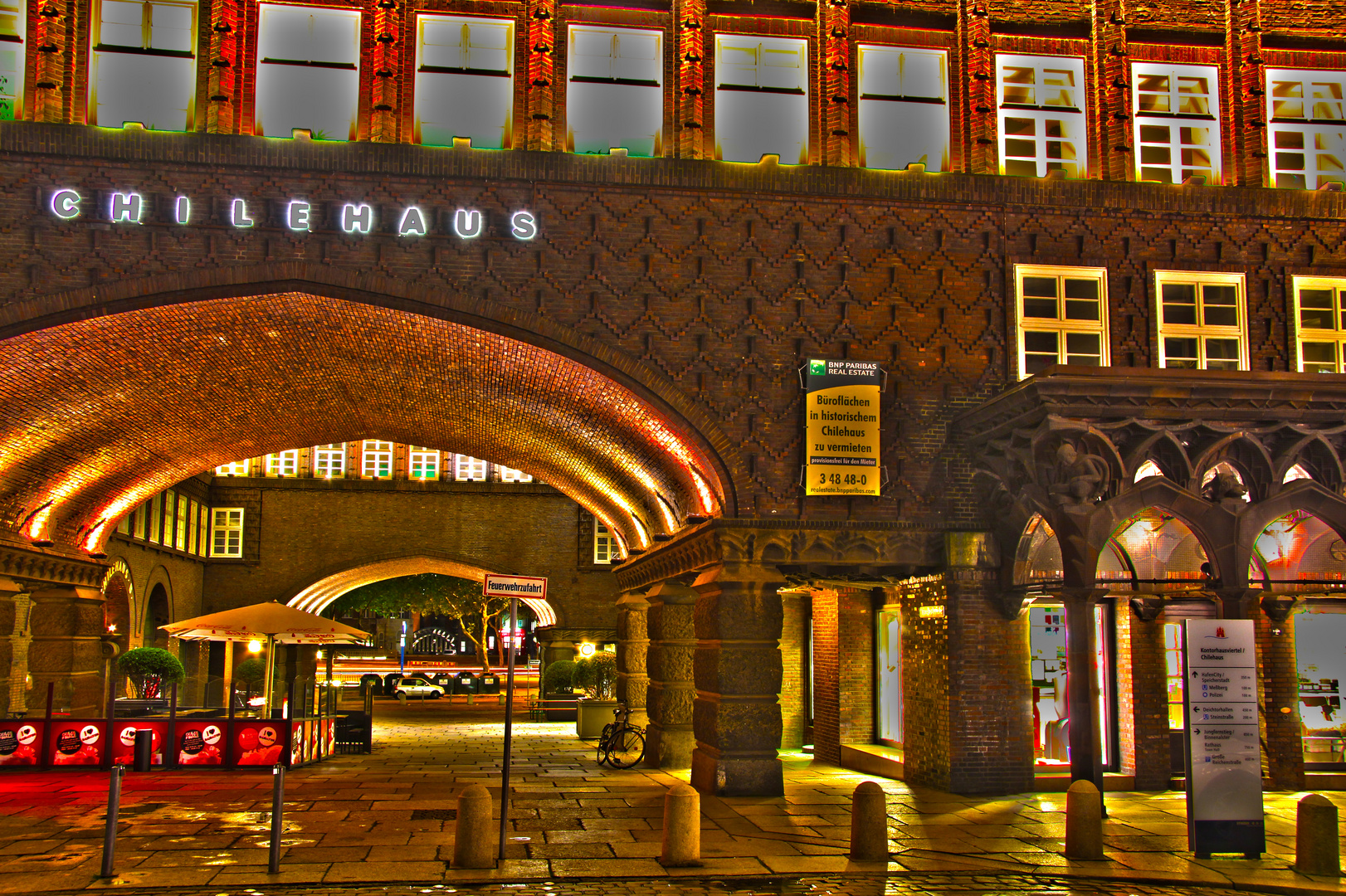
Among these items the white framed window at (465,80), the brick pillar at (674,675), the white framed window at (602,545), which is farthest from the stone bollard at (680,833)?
the white framed window at (602,545)

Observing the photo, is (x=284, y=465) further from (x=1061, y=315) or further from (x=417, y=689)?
(x=1061, y=315)

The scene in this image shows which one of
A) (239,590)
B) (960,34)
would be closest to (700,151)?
(960,34)

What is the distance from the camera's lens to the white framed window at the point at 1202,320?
1881 cm

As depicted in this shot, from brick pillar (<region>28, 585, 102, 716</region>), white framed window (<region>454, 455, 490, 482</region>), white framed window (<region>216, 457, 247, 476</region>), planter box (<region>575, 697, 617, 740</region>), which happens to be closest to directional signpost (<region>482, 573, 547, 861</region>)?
brick pillar (<region>28, 585, 102, 716</region>)

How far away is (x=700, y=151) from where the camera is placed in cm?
1847

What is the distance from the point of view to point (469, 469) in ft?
132

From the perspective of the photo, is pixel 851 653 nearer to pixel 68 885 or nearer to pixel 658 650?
pixel 658 650

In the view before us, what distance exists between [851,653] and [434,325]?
31.6 feet

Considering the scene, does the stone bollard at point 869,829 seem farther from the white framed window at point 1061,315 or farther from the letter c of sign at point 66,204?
the letter c of sign at point 66,204

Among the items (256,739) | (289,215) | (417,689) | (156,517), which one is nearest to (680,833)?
(289,215)

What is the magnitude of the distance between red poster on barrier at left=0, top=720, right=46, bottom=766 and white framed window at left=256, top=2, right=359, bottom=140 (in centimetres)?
1087

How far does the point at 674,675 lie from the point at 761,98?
33.3 ft

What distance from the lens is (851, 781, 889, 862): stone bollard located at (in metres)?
12.2

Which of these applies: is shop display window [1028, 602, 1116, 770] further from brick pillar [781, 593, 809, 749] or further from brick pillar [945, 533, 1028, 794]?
brick pillar [781, 593, 809, 749]
